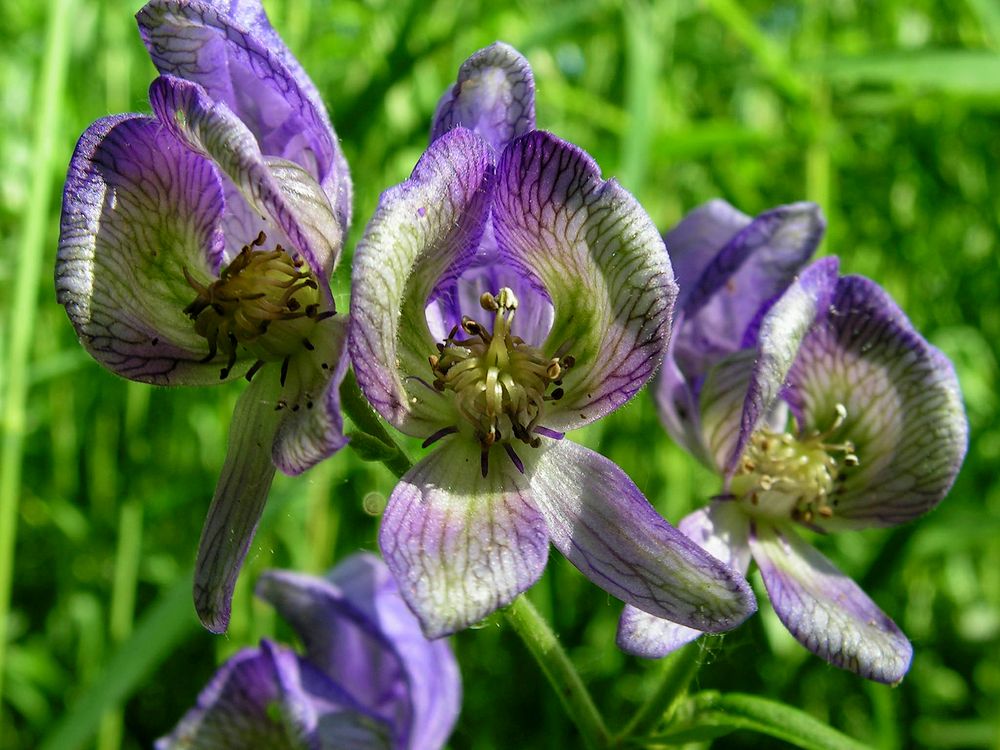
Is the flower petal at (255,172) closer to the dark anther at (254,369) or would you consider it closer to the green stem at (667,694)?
the dark anther at (254,369)

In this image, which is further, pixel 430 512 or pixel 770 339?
pixel 770 339

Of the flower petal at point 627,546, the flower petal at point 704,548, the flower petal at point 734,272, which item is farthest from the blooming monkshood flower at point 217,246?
the flower petal at point 734,272

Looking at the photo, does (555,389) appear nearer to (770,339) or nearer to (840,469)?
(770,339)

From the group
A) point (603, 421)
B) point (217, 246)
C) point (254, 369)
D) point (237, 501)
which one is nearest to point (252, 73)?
point (217, 246)

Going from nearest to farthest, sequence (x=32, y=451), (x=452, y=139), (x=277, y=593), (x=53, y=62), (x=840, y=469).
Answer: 1. (x=452, y=139)
2. (x=840, y=469)
3. (x=277, y=593)
4. (x=53, y=62)
5. (x=32, y=451)

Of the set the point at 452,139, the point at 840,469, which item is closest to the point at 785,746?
the point at 840,469

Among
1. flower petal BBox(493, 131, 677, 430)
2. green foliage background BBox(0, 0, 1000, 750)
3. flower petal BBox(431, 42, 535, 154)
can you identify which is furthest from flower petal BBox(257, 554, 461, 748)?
flower petal BBox(431, 42, 535, 154)
